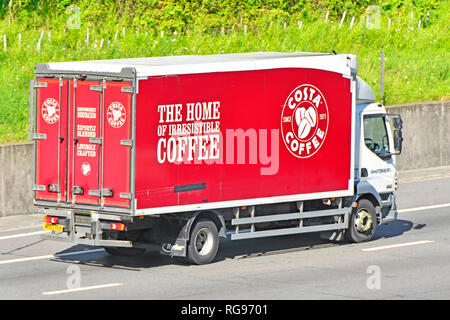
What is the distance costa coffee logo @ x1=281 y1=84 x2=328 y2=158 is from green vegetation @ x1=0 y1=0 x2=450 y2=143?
35.9 ft

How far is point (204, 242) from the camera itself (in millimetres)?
18078

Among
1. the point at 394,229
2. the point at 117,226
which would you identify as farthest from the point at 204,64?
the point at 394,229

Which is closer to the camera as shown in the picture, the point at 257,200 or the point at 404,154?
the point at 257,200

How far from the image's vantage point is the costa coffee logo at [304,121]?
18.7 m

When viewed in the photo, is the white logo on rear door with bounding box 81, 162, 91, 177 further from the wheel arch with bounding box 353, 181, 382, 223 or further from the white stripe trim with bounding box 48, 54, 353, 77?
the wheel arch with bounding box 353, 181, 382, 223

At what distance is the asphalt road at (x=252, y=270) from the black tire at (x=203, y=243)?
6.2 inches

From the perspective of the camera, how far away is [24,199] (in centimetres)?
2306

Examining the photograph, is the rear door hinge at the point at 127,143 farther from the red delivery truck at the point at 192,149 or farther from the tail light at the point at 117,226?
the tail light at the point at 117,226

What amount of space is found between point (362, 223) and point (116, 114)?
5812mm

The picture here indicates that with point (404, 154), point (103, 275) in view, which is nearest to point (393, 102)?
point (404, 154)

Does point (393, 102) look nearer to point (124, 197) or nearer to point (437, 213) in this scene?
point (437, 213)

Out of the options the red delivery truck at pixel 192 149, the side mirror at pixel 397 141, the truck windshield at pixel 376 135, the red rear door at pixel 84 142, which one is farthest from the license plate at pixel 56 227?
the side mirror at pixel 397 141
